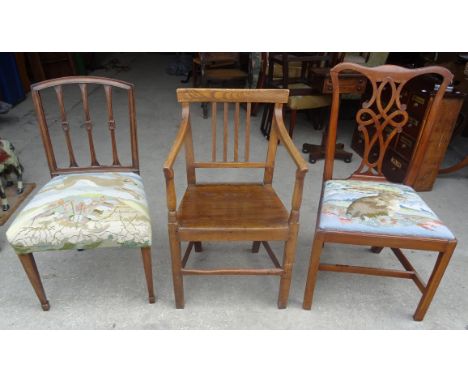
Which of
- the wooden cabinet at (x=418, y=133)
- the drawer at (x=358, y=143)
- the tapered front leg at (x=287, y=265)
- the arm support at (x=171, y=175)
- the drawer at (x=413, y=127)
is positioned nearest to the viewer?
the arm support at (x=171, y=175)

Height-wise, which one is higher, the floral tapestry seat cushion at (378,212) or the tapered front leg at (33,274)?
the floral tapestry seat cushion at (378,212)

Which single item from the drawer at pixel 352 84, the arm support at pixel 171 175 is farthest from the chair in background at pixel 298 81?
the arm support at pixel 171 175

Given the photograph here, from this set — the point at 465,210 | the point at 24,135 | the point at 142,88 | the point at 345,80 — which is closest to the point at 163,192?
the point at 345,80

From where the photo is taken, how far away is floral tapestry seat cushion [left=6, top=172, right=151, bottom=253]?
1274 millimetres

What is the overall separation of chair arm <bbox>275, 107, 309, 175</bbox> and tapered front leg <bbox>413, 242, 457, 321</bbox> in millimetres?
636

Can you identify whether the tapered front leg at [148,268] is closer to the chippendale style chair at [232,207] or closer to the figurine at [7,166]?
the chippendale style chair at [232,207]

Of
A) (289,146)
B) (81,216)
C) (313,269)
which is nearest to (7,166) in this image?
(81,216)

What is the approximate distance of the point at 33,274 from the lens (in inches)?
55.1

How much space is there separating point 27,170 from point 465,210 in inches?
128

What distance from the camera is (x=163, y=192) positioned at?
95.8 inches

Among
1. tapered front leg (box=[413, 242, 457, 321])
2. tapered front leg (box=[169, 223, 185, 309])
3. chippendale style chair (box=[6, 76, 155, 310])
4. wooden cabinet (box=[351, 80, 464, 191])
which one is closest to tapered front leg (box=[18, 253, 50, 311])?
chippendale style chair (box=[6, 76, 155, 310])

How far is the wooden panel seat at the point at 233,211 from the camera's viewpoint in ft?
4.31

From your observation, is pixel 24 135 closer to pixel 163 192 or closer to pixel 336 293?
pixel 163 192

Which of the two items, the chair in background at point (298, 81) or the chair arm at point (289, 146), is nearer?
the chair arm at point (289, 146)
